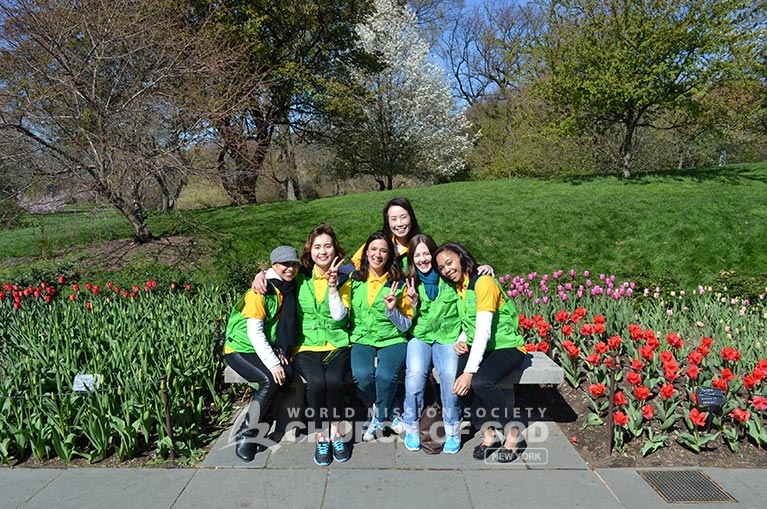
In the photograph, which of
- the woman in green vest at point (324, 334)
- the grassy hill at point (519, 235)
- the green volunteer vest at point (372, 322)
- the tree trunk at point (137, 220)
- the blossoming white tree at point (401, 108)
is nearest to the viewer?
the woman in green vest at point (324, 334)

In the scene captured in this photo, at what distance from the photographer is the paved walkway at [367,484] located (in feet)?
8.83

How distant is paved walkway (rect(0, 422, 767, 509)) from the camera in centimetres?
269

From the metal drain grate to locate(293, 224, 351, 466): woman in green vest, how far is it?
5.55 feet

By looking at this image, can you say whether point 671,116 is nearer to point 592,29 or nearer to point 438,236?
point 592,29

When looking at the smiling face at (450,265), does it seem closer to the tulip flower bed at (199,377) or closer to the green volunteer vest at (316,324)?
the green volunteer vest at (316,324)

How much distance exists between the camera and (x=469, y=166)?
81.8ft

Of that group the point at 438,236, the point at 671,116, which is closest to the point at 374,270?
the point at 438,236

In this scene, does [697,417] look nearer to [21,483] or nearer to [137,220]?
[21,483]

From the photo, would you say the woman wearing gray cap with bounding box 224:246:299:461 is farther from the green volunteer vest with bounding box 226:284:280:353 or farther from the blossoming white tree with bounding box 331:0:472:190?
the blossoming white tree with bounding box 331:0:472:190

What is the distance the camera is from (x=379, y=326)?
3.31 meters

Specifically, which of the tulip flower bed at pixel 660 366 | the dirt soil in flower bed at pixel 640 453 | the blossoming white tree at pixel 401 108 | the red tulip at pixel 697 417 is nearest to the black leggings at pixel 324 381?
the tulip flower bed at pixel 660 366

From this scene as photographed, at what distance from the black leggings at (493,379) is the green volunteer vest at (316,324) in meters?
0.76

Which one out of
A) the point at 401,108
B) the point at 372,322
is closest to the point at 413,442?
the point at 372,322

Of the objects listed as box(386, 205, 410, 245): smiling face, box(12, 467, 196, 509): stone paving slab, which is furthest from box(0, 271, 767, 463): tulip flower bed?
box(386, 205, 410, 245): smiling face
